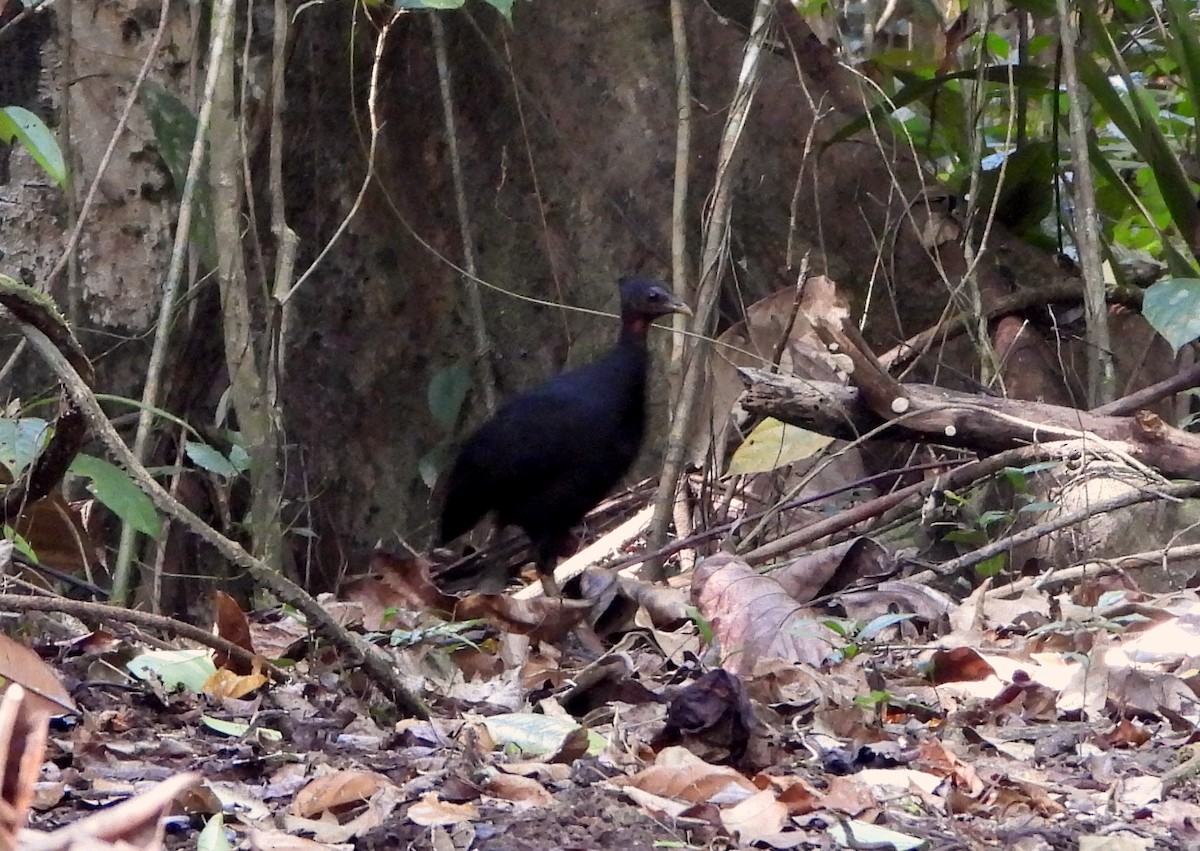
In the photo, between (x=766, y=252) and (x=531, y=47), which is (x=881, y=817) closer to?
(x=766, y=252)

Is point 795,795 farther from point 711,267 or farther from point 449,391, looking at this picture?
point 449,391

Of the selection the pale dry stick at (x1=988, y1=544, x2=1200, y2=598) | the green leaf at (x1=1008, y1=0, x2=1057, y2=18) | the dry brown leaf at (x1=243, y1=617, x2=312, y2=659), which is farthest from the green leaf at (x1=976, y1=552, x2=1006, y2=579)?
the green leaf at (x1=1008, y1=0, x2=1057, y2=18)

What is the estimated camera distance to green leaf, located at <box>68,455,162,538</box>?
2598mm

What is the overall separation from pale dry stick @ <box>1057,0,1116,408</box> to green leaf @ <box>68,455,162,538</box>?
2.67 meters

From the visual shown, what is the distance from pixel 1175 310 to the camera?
131 inches

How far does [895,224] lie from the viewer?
4816 mm

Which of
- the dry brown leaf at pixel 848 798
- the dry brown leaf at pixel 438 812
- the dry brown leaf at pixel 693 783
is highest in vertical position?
the dry brown leaf at pixel 438 812

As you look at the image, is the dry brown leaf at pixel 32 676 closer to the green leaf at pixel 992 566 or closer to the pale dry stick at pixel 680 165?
the green leaf at pixel 992 566

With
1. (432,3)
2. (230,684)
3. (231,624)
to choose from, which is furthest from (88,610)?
(432,3)

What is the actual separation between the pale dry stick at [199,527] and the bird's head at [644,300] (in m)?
2.74

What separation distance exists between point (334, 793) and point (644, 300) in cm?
325

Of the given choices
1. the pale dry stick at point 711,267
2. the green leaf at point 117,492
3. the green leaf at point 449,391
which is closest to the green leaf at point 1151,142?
the pale dry stick at point 711,267

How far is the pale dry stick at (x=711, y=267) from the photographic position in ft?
13.3

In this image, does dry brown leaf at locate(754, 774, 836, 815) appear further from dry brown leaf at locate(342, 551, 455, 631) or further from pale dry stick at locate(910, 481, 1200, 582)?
dry brown leaf at locate(342, 551, 455, 631)
